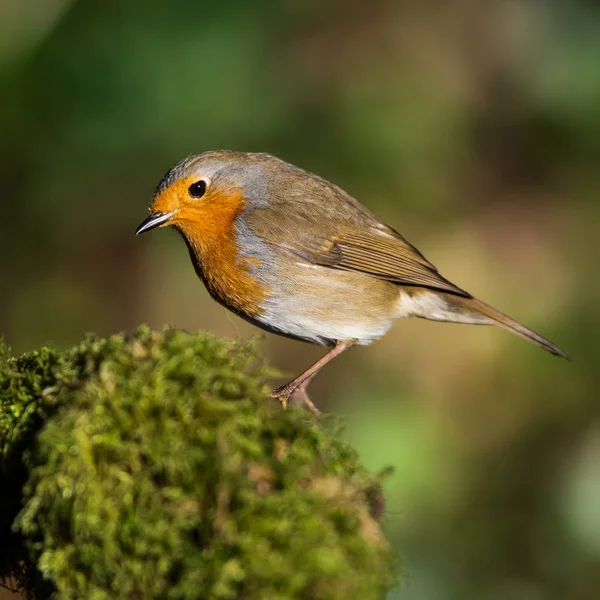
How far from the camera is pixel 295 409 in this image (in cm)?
190

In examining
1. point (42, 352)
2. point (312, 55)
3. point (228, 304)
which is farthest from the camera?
point (312, 55)

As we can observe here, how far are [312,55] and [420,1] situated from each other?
1.08 metres

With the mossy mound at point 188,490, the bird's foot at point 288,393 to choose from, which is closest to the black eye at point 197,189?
the bird's foot at point 288,393

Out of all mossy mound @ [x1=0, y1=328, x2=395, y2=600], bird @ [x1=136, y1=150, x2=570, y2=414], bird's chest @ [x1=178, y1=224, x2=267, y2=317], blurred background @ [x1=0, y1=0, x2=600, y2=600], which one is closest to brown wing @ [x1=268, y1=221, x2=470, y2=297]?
bird @ [x1=136, y1=150, x2=570, y2=414]

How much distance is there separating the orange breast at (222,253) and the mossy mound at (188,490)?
1623 millimetres

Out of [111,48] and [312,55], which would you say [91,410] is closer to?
[111,48]

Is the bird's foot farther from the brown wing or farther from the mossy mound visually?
the mossy mound

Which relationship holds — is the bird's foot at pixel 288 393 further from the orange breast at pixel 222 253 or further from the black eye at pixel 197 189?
the black eye at pixel 197 189

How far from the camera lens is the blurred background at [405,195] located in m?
5.14

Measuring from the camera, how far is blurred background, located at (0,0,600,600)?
16.9 feet

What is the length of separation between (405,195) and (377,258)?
2.77 meters

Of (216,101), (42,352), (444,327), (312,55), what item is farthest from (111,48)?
(42,352)

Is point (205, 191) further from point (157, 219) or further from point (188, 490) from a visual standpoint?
point (188, 490)

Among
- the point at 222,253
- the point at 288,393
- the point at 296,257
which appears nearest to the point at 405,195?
the point at 296,257
